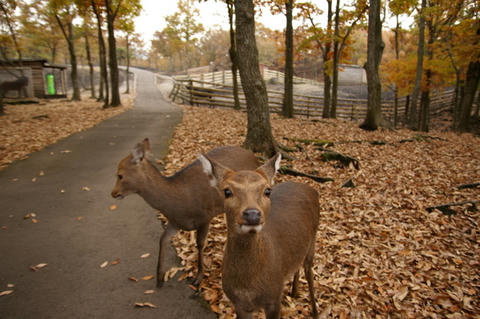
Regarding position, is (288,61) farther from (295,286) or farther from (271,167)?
(271,167)

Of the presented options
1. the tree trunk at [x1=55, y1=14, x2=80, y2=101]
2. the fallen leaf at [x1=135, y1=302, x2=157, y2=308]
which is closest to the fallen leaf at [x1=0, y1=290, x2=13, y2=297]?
the fallen leaf at [x1=135, y1=302, x2=157, y2=308]

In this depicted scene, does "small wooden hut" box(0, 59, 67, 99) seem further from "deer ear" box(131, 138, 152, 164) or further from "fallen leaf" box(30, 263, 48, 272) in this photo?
"deer ear" box(131, 138, 152, 164)

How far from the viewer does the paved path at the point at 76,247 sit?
11.8 feet

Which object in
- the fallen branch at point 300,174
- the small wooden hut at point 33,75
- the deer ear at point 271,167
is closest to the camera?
the deer ear at point 271,167

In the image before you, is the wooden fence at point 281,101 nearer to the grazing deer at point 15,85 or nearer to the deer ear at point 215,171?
the grazing deer at point 15,85

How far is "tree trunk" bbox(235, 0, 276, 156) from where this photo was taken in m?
7.62

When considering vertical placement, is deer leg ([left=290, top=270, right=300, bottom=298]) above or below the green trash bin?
below

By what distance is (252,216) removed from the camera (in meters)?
2.12

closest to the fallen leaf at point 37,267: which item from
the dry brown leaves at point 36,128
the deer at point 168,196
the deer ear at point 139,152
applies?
the deer at point 168,196

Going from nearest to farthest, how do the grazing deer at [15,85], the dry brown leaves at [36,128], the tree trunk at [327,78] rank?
1. the dry brown leaves at [36,128]
2. the tree trunk at [327,78]
3. the grazing deer at [15,85]

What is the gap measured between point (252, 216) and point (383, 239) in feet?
14.0

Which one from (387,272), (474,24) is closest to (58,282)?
(387,272)

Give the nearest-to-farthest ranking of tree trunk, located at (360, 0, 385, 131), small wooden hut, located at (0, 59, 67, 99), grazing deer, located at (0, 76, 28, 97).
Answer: tree trunk, located at (360, 0, 385, 131), grazing deer, located at (0, 76, 28, 97), small wooden hut, located at (0, 59, 67, 99)

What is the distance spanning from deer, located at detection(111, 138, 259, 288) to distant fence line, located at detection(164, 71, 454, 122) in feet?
60.1
